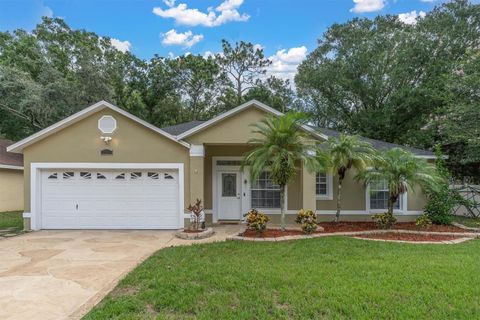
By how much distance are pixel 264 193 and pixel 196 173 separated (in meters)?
2.97

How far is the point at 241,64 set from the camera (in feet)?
93.1

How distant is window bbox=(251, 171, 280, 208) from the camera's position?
12.1 metres

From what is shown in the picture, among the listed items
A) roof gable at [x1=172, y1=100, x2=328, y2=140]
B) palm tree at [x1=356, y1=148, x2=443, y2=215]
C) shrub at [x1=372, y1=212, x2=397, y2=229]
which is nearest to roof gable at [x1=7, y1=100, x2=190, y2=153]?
roof gable at [x1=172, y1=100, x2=328, y2=140]

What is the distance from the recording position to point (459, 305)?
168 inches


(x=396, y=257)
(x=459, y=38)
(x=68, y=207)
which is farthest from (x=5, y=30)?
(x=459, y=38)

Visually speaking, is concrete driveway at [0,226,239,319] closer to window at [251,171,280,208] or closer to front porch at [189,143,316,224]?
front porch at [189,143,316,224]

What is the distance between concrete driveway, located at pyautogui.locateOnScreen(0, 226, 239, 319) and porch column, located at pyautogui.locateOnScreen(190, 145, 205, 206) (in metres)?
1.38

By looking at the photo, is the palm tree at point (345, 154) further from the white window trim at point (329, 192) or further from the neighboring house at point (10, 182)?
the neighboring house at point (10, 182)

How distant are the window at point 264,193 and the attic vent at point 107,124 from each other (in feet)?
17.9

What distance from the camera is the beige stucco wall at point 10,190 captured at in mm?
15914

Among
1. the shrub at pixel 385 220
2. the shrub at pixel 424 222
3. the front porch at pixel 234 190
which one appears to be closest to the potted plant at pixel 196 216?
the front porch at pixel 234 190

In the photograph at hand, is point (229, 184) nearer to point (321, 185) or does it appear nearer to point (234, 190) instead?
point (234, 190)

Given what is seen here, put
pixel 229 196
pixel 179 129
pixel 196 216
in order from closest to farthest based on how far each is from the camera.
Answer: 1. pixel 196 216
2. pixel 229 196
3. pixel 179 129

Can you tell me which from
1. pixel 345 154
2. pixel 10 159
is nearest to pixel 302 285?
pixel 345 154
